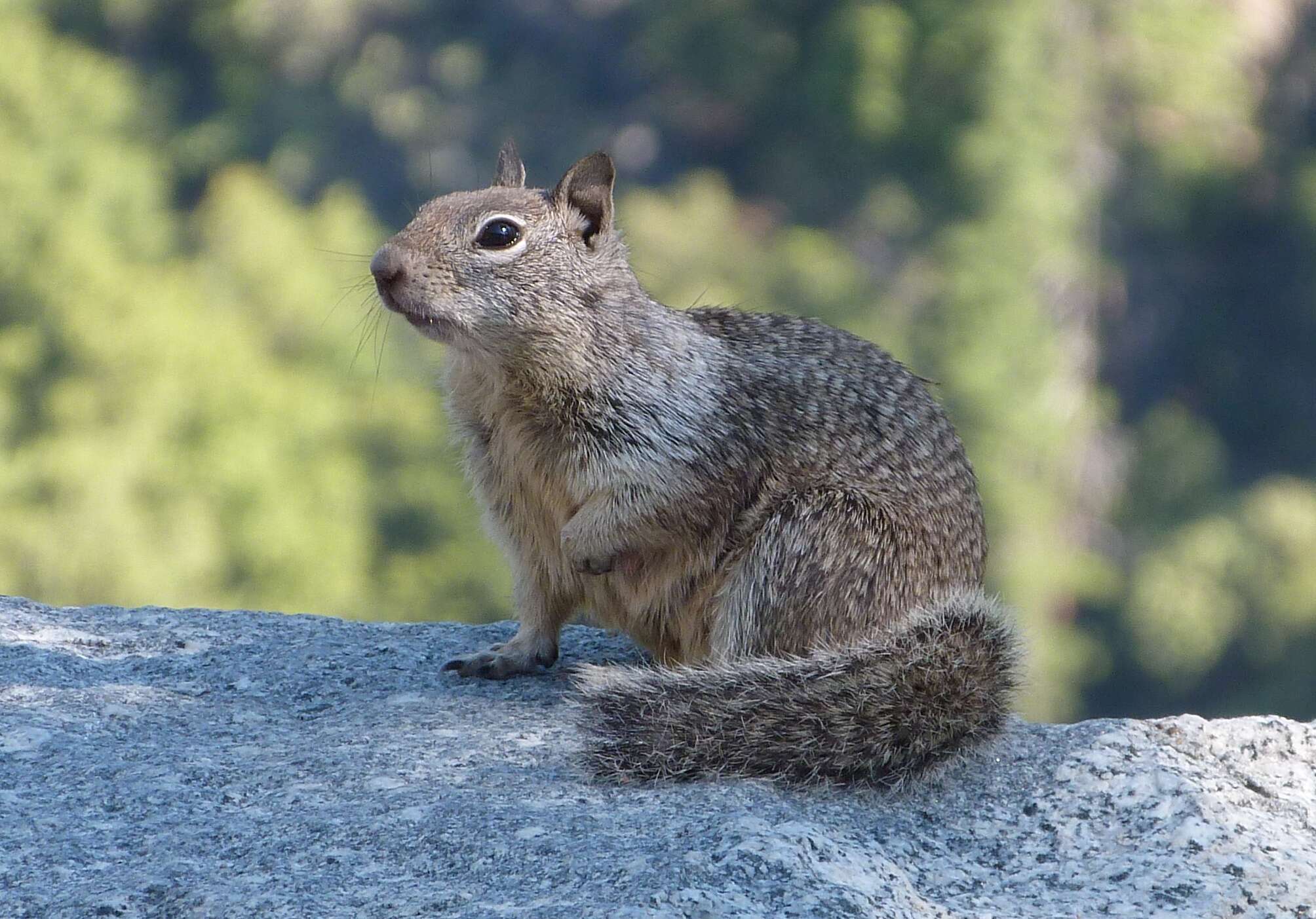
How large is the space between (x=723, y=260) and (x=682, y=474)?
2915 centimetres

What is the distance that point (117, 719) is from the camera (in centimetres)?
→ 486

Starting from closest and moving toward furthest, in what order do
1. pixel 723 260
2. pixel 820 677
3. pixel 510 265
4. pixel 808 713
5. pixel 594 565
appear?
pixel 808 713
pixel 820 677
pixel 594 565
pixel 510 265
pixel 723 260

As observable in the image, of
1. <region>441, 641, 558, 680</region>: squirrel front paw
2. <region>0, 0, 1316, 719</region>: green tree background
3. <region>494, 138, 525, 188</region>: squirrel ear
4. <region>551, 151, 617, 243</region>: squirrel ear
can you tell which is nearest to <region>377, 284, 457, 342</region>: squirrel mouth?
<region>551, 151, 617, 243</region>: squirrel ear

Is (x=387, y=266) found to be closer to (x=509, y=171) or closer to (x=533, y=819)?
(x=509, y=171)

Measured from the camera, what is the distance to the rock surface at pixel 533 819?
3760 millimetres

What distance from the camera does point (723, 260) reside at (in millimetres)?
34094

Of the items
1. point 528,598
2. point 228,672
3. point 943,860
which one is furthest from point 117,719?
point 943,860

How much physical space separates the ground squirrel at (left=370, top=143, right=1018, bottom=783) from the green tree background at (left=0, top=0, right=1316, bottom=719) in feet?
69.6

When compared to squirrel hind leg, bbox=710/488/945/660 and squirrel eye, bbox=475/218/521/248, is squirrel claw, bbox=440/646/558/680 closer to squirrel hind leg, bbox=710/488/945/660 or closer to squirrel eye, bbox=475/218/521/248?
squirrel hind leg, bbox=710/488/945/660

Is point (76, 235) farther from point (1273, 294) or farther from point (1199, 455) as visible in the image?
point (1273, 294)

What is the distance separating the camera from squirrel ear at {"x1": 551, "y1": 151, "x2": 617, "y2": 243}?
5.57 metres

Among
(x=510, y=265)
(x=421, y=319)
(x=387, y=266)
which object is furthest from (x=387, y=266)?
(x=510, y=265)

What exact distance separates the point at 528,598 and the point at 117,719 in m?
1.39

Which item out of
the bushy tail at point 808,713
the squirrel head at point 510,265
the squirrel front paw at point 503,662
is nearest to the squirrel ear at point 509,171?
the squirrel head at point 510,265
